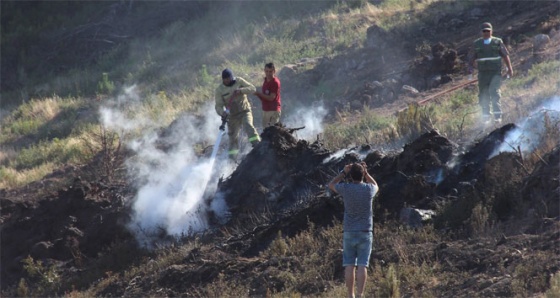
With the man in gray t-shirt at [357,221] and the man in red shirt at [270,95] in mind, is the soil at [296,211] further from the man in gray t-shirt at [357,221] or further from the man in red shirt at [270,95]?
the man in gray t-shirt at [357,221]

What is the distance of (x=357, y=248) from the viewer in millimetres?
9633

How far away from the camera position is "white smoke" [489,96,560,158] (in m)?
12.5

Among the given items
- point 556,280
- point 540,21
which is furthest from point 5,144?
point 556,280

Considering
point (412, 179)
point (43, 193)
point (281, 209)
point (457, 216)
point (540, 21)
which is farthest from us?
point (540, 21)

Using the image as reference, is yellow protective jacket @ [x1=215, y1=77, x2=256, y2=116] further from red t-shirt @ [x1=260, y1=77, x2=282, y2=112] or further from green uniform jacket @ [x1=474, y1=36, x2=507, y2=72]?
green uniform jacket @ [x1=474, y1=36, x2=507, y2=72]

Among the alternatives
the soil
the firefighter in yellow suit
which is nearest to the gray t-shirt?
the soil

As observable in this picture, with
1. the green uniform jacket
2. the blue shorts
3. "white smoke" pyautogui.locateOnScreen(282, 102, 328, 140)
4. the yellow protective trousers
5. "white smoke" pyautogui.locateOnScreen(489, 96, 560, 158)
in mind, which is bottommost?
"white smoke" pyautogui.locateOnScreen(282, 102, 328, 140)

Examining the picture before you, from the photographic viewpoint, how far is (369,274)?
10.9m

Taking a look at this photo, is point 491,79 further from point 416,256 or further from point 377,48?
point 377,48

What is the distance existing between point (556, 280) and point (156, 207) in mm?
7793

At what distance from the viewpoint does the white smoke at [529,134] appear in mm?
12523

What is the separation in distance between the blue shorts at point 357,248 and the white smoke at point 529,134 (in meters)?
3.20

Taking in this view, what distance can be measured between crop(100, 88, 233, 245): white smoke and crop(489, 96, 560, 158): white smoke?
4.35 m

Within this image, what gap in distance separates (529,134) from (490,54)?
106 inches
